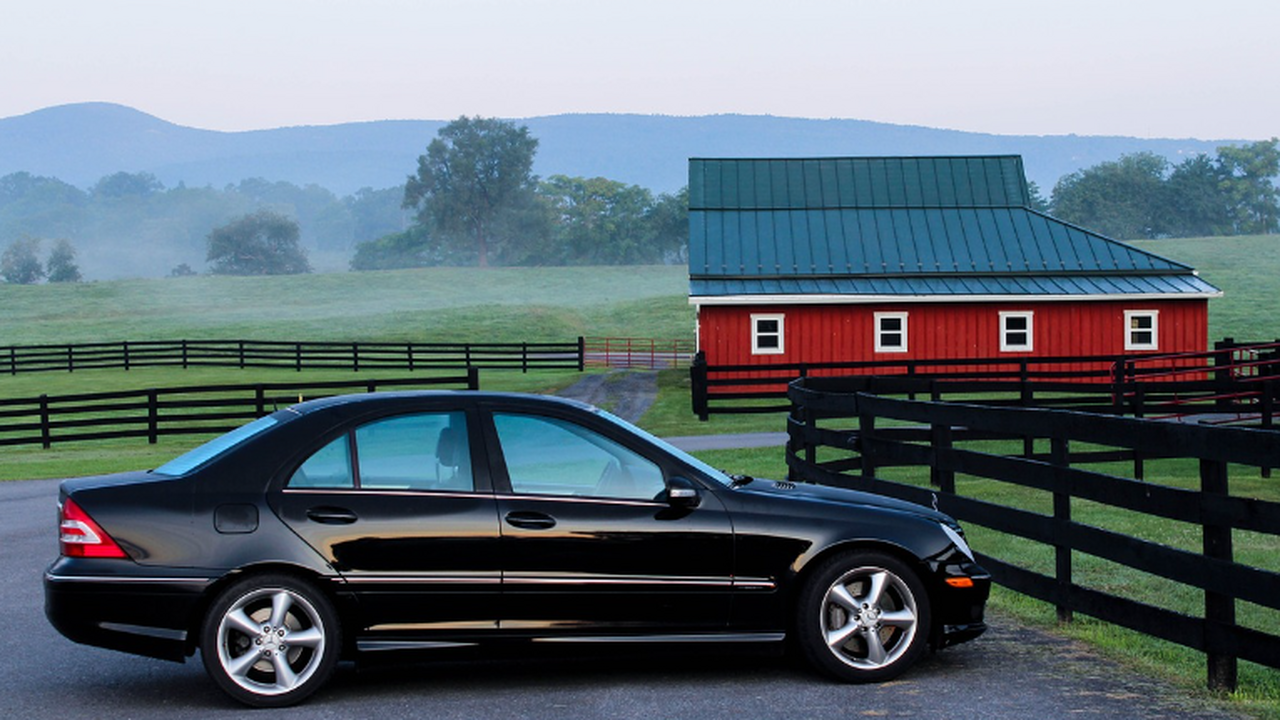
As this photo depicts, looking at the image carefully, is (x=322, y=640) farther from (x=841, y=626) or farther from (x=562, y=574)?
(x=841, y=626)

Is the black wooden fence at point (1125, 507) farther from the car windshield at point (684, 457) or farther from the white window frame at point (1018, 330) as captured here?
the white window frame at point (1018, 330)

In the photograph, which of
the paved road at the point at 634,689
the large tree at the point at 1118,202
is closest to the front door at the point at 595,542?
the paved road at the point at 634,689

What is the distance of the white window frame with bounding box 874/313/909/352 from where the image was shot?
3666 centimetres

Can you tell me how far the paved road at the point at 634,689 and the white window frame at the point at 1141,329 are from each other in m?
30.7

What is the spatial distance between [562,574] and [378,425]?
1.12m

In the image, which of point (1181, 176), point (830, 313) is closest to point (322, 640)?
point (830, 313)

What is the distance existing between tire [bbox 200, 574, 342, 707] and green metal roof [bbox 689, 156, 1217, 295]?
2955cm

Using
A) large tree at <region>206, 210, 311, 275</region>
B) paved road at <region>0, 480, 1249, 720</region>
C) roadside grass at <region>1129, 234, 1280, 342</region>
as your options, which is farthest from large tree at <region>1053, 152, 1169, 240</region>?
paved road at <region>0, 480, 1249, 720</region>

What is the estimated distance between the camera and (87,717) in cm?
647

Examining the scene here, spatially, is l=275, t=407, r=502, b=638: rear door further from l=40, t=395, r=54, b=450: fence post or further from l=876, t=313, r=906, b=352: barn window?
l=876, t=313, r=906, b=352: barn window

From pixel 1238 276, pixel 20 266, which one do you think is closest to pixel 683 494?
pixel 1238 276

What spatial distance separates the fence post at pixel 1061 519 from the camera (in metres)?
7.68

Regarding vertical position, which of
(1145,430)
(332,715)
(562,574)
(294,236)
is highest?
(294,236)

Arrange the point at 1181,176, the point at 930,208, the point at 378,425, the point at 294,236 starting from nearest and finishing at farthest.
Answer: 1. the point at 378,425
2. the point at 930,208
3. the point at 1181,176
4. the point at 294,236
